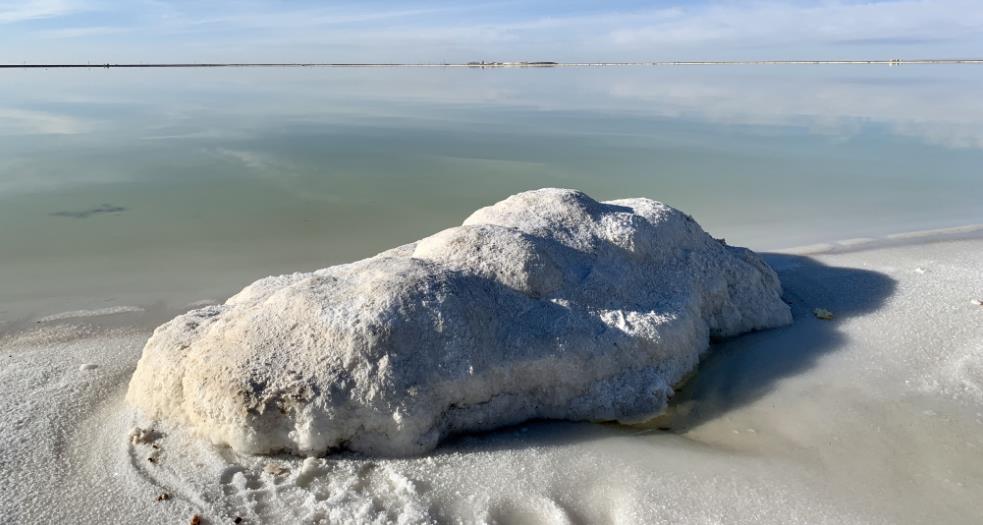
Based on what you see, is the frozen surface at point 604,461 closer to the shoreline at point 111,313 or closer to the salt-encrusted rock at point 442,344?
the salt-encrusted rock at point 442,344

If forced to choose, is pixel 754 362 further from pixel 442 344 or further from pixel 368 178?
pixel 368 178

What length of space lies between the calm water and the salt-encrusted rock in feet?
11.5

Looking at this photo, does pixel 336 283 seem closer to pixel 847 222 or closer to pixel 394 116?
pixel 847 222

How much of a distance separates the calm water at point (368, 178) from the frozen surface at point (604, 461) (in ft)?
10.4

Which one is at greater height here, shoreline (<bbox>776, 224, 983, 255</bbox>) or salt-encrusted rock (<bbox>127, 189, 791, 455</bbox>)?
salt-encrusted rock (<bbox>127, 189, 791, 455</bbox>)

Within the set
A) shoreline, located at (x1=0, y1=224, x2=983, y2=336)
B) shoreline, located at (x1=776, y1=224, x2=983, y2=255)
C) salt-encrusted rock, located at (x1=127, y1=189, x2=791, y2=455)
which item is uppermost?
salt-encrusted rock, located at (x1=127, y1=189, x2=791, y2=455)

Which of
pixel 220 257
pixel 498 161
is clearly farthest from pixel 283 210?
pixel 498 161

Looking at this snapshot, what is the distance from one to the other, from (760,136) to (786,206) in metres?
8.14

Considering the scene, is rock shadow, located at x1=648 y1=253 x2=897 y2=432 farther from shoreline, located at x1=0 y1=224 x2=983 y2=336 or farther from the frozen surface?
shoreline, located at x1=0 y1=224 x2=983 y2=336

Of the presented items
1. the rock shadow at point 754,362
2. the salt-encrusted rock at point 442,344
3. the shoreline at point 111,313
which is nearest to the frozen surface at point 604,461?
the rock shadow at point 754,362

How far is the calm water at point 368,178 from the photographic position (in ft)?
30.2

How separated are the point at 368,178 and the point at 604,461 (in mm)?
10328

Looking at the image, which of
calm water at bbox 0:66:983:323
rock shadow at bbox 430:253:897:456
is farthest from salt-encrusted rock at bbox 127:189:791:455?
calm water at bbox 0:66:983:323

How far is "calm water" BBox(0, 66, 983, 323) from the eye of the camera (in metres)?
9.21
